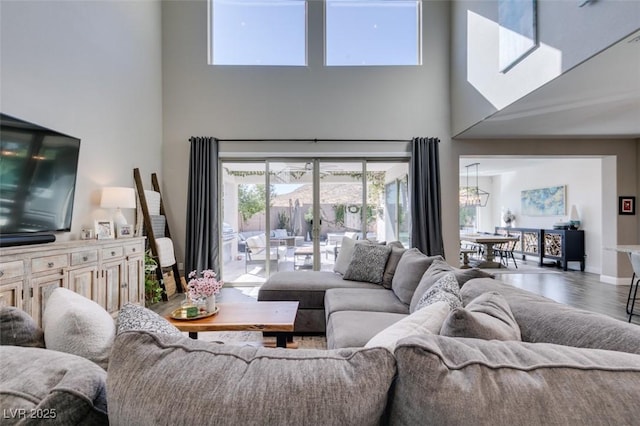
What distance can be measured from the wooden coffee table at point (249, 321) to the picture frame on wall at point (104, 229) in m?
1.62

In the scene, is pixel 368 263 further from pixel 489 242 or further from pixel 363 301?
pixel 489 242

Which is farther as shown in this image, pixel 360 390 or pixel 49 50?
pixel 49 50

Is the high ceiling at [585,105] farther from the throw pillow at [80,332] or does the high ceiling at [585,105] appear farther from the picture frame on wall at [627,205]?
the throw pillow at [80,332]

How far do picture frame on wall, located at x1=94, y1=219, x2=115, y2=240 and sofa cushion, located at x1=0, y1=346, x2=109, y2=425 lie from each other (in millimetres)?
3043

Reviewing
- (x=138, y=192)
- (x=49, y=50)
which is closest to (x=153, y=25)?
(x=49, y=50)

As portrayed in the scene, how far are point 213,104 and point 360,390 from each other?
532 centimetres

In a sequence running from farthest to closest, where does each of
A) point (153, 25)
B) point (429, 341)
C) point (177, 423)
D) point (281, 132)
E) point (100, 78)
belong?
point (281, 132)
point (153, 25)
point (100, 78)
point (429, 341)
point (177, 423)

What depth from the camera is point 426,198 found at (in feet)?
16.4

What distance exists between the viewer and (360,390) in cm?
63

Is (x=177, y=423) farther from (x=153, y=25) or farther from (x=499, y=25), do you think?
(x=153, y=25)

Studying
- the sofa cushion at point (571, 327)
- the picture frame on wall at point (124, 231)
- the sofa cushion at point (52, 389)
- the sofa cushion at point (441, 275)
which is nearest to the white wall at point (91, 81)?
the picture frame on wall at point (124, 231)

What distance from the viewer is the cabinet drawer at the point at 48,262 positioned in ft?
7.43

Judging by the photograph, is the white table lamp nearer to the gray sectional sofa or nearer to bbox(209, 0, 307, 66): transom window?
bbox(209, 0, 307, 66): transom window

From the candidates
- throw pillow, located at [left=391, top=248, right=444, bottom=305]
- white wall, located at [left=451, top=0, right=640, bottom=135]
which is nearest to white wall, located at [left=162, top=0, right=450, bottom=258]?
white wall, located at [left=451, top=0, right=640, bottom=135]
